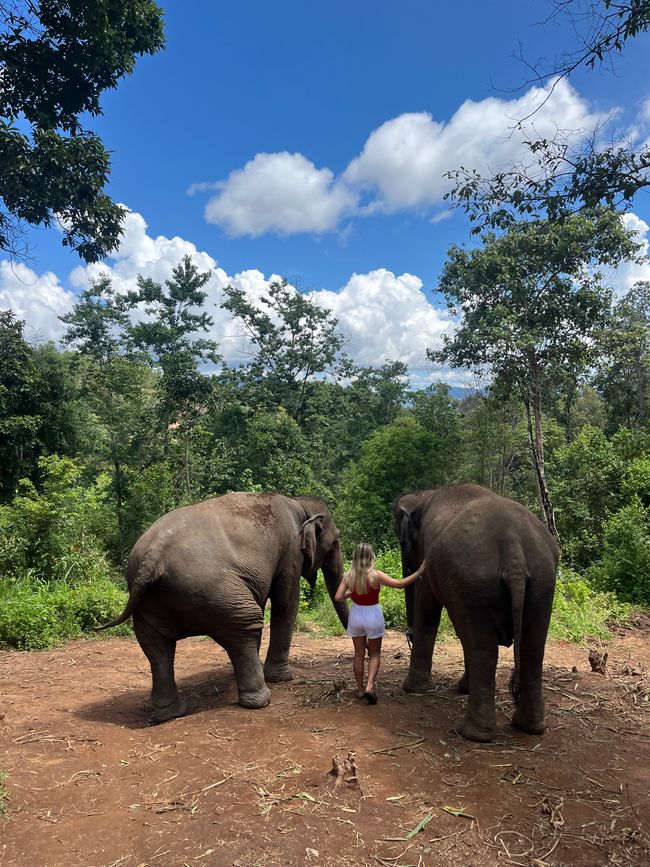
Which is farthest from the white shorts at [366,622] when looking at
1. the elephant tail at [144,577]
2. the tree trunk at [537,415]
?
the tree trunk at [537,415]

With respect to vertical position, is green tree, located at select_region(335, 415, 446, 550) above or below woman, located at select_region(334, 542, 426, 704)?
above

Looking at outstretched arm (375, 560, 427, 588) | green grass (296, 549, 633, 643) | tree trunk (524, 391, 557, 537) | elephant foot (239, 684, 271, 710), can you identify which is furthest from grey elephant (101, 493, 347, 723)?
tree trunk (524, 391, 557, 537)

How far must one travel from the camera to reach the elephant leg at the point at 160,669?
5109 mm

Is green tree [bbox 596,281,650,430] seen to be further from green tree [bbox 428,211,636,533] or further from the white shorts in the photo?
the white shorts

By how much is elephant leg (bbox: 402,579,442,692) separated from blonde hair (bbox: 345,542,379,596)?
609 mm

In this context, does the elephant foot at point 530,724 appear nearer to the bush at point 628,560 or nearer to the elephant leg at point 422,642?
the elephant leg at point 422,642

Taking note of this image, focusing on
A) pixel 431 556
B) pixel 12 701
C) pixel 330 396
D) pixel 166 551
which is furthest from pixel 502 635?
pixel 330 396

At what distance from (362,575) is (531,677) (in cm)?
166

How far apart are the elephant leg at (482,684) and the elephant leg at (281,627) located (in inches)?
91.1

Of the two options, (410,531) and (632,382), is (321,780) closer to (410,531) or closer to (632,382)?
(410,531)

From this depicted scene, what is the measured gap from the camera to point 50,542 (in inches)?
396

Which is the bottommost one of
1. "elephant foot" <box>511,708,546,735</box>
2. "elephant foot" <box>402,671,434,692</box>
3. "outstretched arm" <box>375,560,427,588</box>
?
"elephant foot" <box>402,671,434,692</box>

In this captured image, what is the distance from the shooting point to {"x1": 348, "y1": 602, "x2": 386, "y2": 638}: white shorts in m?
5.42

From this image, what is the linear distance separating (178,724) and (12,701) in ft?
6.57
